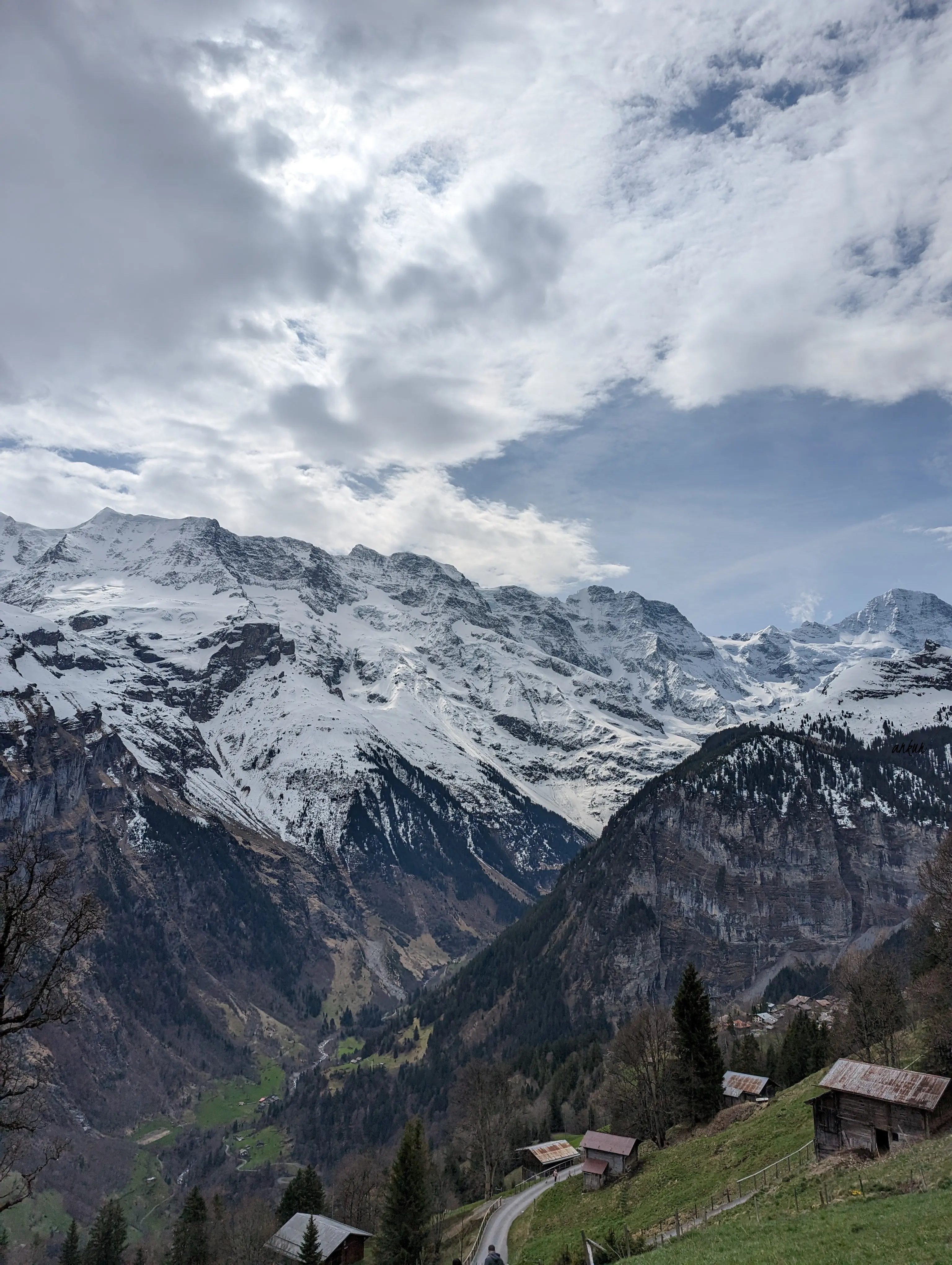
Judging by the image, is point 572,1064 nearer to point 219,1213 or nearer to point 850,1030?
point 219,1213

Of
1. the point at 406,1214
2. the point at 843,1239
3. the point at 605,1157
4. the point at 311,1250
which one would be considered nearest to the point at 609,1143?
the point at 605,1157

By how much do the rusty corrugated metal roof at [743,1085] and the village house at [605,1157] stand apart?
65.5ft

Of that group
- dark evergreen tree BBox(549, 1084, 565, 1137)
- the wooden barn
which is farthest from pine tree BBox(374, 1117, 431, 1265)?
dark evergreen tree BBox(549, 1084, 565, 1137)

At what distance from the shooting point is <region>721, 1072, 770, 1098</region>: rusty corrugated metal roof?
79.4m

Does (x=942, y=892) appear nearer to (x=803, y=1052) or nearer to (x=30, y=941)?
(x=803, y=1052)

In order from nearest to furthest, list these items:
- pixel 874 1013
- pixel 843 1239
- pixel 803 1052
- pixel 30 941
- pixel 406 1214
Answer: pixel 30 941 < pixel 843 1239 < pixel 406 1214 < pixel 874 1013 < pixel 803 1052

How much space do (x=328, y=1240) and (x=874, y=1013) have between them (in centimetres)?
5104

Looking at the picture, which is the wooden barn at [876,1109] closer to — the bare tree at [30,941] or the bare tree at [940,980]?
the bare tree at [940,980]

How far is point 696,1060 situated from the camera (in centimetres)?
6412

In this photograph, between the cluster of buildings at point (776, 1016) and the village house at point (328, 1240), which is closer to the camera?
the village house at point (328, 1240)

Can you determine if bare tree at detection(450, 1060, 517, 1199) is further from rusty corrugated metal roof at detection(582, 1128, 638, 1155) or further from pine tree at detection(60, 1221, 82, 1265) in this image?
pine tree at detection(60, 1221, 82, 1265)

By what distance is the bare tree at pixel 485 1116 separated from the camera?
7781 cm

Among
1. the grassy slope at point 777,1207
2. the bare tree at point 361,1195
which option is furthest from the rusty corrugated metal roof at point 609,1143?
the bare tree at point 361,1195

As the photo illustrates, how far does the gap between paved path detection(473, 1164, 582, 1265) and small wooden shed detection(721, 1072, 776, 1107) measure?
16.8m
